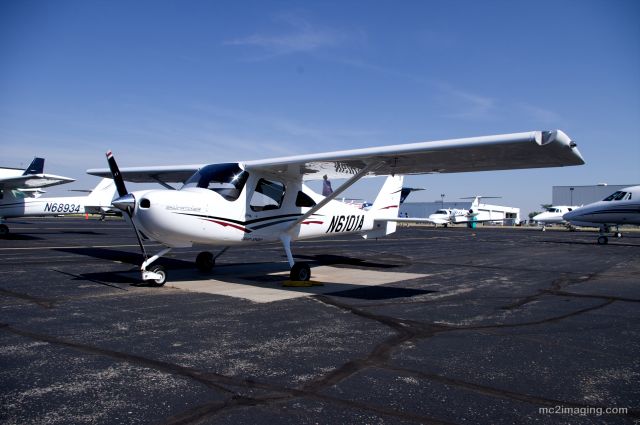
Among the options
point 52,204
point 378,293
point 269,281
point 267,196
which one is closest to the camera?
point 378,293

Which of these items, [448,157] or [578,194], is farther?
[578,194]

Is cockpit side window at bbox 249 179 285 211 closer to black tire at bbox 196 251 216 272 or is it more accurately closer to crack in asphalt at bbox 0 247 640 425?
black tire at bbox 196 251 216 272

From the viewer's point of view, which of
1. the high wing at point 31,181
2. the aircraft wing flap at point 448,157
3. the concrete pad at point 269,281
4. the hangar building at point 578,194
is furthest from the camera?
the hangar building at point 578,194

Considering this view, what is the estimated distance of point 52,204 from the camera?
29656 mm

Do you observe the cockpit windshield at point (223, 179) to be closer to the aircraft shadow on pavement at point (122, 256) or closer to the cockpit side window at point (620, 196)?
the aircraft shadow on pavement at point (122, 256)

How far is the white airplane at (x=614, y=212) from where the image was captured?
2566 cm

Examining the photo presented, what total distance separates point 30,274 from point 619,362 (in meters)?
11.0

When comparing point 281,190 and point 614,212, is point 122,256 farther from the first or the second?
point 614,212

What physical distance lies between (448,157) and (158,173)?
27.9 ft

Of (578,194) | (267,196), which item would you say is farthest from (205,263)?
(578,194)

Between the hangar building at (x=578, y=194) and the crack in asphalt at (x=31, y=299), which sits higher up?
the hangar building at (x=578, y=194)

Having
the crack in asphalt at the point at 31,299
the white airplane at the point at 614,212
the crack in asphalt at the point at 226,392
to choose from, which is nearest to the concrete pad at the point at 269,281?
the crack in asphalt at the point at 31,299

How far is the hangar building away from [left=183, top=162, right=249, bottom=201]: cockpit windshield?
325ft

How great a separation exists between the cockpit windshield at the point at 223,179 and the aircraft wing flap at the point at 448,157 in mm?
320
